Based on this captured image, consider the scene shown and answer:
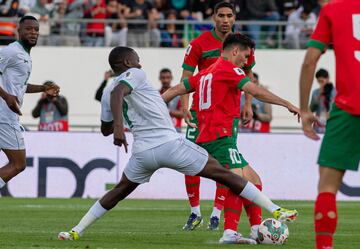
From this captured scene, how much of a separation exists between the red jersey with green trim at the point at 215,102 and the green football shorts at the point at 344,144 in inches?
119

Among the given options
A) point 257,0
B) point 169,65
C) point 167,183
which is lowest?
point 167,183

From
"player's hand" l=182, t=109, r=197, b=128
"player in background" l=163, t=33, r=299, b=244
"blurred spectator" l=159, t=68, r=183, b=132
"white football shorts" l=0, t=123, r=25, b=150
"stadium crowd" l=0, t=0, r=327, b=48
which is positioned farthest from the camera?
"stadium crowd" l=0, t=0, r=327, b=48

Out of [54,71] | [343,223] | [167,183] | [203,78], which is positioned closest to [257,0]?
[54,71]

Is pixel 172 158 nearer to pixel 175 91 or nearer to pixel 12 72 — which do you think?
pixel 175 91

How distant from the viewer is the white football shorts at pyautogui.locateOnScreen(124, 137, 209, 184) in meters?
10.1

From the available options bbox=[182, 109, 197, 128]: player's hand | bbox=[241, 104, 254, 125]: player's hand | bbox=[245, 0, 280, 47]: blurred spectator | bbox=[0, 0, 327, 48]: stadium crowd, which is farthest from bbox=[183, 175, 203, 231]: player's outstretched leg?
bbox=[245, 0, 280, 47]: blurred spectator

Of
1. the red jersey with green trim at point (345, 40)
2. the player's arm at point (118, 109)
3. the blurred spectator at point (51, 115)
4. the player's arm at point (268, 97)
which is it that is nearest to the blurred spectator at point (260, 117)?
the blurred spectator at point (51, 115)

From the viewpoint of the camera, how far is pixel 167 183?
19.8 m

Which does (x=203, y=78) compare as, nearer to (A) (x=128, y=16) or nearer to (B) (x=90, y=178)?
(B) (x=90, y=178)

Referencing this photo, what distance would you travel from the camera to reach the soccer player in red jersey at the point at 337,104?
7.59 m

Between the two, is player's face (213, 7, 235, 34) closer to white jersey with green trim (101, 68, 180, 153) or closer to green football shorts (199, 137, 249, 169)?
green football shorts (199, 137, 249, 169)

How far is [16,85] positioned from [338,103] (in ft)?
19.7

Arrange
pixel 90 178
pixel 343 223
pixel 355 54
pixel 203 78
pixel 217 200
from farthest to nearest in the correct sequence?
pixel 90 178, pixel 343 223, pixel 217 200, pixel 203 78, pixel 355 54

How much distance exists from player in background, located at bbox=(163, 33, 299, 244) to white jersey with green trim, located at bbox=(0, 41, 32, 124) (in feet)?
8.21
